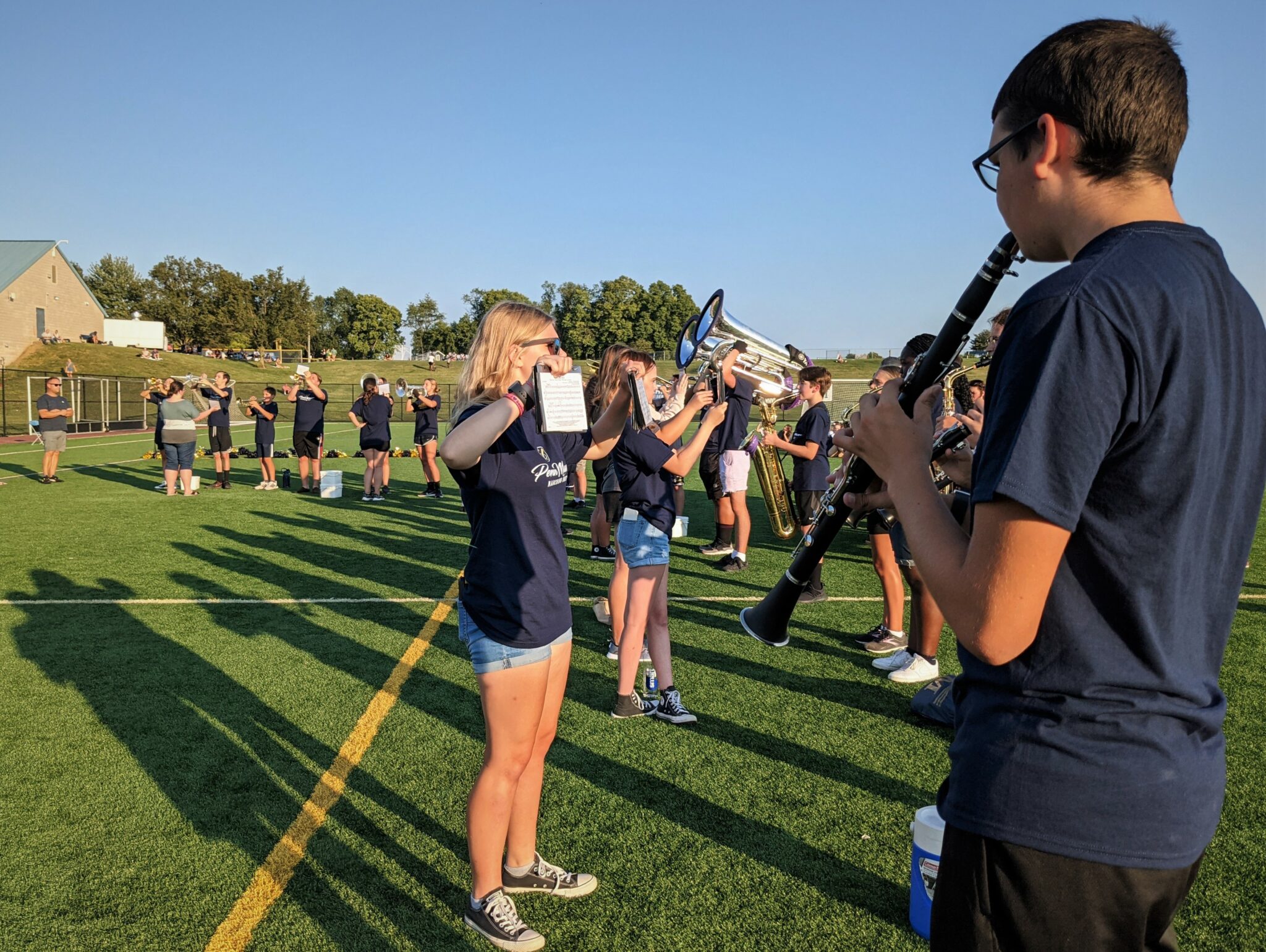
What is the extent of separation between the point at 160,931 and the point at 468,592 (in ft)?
5.87

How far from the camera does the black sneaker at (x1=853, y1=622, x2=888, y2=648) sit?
22.0ft

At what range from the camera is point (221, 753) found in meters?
4.74

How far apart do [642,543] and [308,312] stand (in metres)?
94.6

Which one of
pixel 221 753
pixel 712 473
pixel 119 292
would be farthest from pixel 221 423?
pixel 119 292

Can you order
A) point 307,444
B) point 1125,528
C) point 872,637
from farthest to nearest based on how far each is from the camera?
point 307,444 < point 872,637 < point 1125,528

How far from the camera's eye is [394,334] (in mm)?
103812

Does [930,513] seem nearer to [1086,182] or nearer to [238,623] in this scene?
[1086,182]

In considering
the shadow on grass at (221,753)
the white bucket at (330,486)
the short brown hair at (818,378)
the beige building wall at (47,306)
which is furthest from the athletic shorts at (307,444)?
the beige building wall at (47,306)

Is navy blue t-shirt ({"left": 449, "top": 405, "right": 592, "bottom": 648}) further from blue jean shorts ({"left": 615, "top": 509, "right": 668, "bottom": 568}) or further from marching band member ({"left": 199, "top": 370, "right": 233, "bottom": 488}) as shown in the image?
marching band member ({"left": 199, "top": 370, "right": 233, "bottom": 488})

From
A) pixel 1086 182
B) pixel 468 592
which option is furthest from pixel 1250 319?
pixel 468 592

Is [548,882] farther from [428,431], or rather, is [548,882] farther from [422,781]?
[428,431]

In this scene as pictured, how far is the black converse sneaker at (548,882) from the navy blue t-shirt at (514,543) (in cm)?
107

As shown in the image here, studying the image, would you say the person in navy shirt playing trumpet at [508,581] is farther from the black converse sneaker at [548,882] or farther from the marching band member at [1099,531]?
the marching band member at [1099,531]

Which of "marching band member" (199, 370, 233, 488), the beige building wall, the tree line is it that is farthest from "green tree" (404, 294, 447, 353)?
"marching band member" (199, 370, 233, 488)
